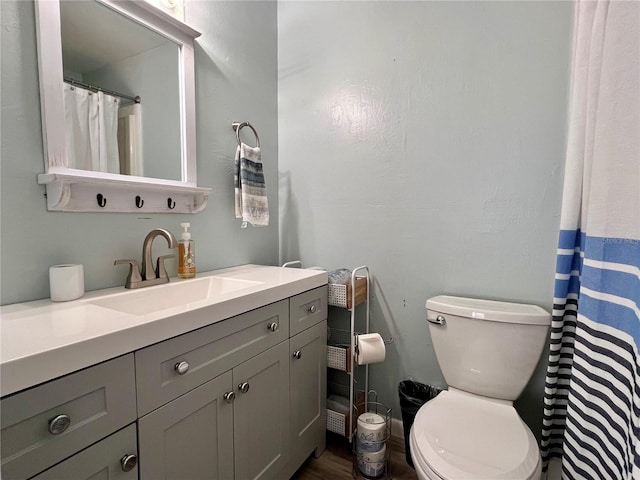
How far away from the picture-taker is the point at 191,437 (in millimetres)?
912

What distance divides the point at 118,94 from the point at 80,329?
92 cm

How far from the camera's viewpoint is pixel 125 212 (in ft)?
4.02

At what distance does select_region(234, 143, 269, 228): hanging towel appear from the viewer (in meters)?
1.59

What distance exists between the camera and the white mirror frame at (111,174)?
1000mm

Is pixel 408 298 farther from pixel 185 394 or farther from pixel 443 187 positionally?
pixel 185 394

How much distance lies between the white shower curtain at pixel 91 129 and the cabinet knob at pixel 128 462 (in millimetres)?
896

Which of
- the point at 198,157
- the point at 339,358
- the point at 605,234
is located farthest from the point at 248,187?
the point at 605,234

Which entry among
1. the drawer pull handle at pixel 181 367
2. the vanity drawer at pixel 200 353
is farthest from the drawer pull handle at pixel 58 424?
the drawer pull handle at pixel 181 367

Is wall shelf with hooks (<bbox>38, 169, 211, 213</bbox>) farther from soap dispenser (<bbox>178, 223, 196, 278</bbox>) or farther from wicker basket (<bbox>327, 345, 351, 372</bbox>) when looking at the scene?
wicker basket (<bbox>327, 345, 351, 372</bbox>)

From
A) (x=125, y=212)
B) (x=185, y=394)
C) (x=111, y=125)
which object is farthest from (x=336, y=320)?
(x=111, y=125)

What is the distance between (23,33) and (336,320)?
1.70 metres

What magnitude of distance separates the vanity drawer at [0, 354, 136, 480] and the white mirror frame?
62 centimetres

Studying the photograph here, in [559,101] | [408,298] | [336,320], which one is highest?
[559,101]

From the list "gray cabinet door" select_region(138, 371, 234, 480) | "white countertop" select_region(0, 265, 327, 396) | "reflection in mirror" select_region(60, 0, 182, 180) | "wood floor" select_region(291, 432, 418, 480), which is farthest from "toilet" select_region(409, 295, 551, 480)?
"reflection in mirror" select_region(60, 0, 182, 180)
